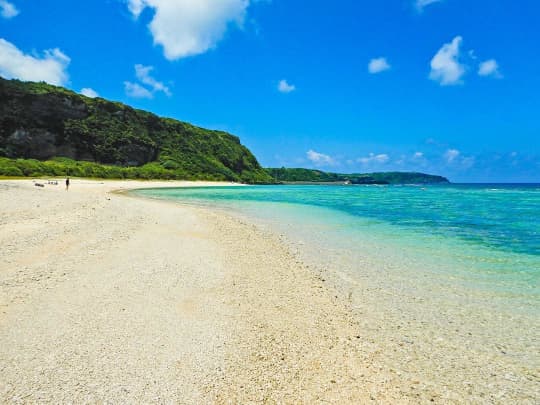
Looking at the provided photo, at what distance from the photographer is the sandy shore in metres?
4.23

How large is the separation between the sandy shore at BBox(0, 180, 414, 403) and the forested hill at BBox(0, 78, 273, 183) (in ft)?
252

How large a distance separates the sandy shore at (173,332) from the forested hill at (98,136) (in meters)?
76.8

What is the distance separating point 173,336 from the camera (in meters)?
5.48

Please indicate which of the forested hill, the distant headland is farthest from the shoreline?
the forested hill

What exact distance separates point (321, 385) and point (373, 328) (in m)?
2.29

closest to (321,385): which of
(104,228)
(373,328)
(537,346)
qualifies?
(373,328)

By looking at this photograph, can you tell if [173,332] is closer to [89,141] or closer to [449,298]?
[449,298]

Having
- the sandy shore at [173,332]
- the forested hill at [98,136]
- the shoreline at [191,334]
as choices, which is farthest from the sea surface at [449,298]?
the forested hill at [98,136]

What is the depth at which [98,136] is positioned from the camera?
113 metres

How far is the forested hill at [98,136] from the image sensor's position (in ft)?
314

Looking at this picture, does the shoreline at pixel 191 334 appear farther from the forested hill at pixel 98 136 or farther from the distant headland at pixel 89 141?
the forested hill at pixel 98 136

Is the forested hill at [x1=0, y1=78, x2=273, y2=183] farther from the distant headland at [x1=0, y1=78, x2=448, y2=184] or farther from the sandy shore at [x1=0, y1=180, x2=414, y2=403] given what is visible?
the sandy shore at [x1=0, y1=180, x2=414, y2=403]

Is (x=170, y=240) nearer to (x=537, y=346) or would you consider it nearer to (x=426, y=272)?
(x=426, y=272)

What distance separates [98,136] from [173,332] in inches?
4953
